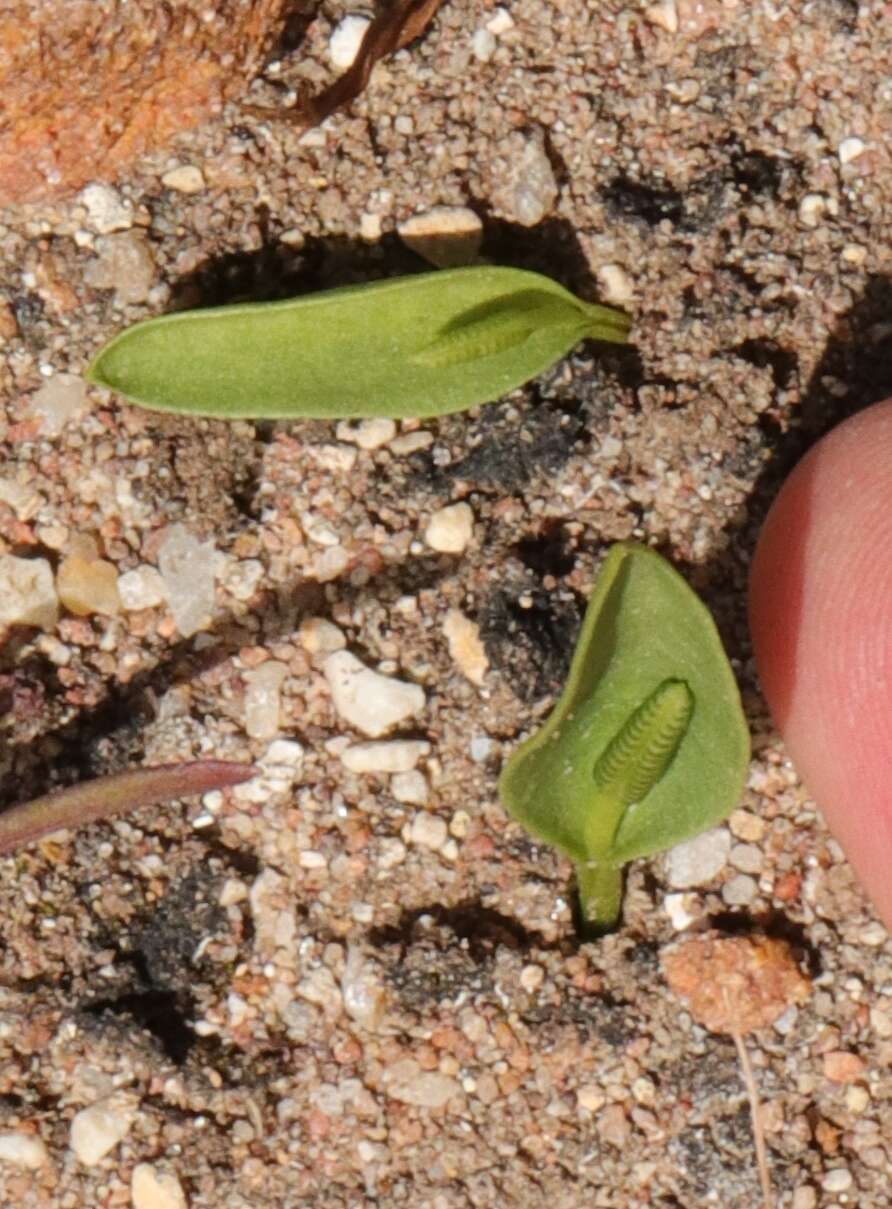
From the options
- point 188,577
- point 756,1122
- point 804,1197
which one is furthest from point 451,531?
point 804,1197

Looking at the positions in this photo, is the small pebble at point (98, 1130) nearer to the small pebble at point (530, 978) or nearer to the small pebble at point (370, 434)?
the small pebble at point (530, 978)

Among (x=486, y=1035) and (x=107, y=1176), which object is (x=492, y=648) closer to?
(x=486, y=1035)

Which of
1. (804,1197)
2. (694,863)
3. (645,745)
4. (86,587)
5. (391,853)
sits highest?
(86,587)

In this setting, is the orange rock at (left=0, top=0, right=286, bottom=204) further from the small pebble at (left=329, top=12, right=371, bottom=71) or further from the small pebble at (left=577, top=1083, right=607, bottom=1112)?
the small pebble at (left=577, top=1083, right=607, bottom=1112)

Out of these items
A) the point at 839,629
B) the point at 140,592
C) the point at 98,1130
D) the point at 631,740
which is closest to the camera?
the point at 631,740

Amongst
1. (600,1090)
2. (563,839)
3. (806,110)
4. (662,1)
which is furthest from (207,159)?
(600,1090)

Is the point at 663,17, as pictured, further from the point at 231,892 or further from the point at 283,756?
the point at 231,892

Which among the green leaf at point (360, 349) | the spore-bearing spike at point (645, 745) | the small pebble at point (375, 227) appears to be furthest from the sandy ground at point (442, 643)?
the spore-bearing spike at point (645, 745)
